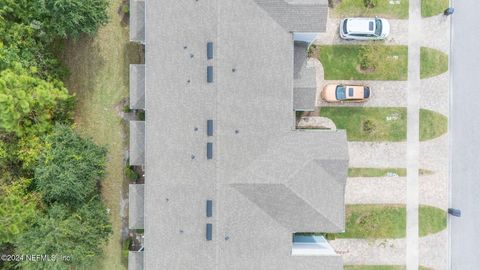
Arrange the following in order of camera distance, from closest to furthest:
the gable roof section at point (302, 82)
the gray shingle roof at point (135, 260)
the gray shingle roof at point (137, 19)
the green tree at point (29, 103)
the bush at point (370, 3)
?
the green tree at point (29, 103) → the gray shingle roof at point (137, 19) → the gable roof section at point (302, 82) → the gray shingle roof at point (135, 260) → the bush at point (370, 3)

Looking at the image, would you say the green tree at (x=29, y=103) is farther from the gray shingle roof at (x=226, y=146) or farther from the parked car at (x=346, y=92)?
the parked car at (x=346, y=92)

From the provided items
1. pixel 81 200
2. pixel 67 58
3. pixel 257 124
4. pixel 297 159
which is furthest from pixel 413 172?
pixel 67 58

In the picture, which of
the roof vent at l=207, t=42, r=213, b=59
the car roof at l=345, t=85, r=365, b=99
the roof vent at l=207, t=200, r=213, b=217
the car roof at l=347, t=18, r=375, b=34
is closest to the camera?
the roof vent at l=207, t=42, r=213, b=59

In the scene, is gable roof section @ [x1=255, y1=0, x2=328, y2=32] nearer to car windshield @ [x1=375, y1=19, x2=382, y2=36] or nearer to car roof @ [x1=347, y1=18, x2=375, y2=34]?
car roof @ [x1=347, y1=18, x2=375, y2=34]

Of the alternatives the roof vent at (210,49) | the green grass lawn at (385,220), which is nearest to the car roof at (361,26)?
the roof vent at (210,49)

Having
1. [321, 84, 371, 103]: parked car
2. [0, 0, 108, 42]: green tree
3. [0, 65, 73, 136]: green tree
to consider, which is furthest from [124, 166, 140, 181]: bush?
[321, 84, 371, 103]: parked car

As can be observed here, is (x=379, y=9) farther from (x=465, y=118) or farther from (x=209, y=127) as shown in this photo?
(x=209, y=127)

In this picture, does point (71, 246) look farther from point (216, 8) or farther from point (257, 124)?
point (216, 8)
